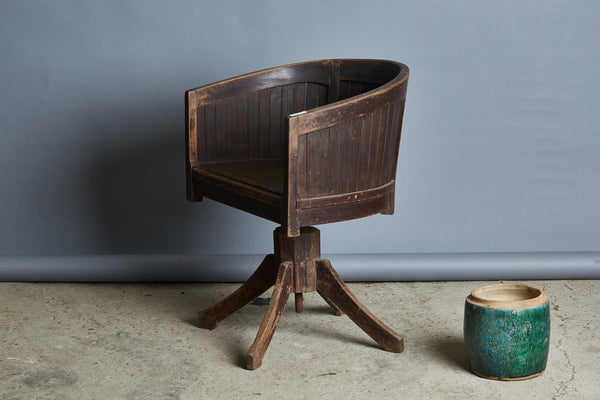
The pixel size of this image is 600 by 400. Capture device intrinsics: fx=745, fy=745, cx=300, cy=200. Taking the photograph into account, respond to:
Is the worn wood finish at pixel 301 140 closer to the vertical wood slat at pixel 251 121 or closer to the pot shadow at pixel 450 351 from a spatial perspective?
the vertical wood slat at pixel 251 121

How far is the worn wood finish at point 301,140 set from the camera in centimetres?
211

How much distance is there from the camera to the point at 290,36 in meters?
3.03

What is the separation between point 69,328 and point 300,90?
1170 mm

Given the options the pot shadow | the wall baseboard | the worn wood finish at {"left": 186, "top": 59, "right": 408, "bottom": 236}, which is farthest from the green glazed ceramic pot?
the wall baseboard

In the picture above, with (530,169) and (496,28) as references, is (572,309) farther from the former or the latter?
(496,28)

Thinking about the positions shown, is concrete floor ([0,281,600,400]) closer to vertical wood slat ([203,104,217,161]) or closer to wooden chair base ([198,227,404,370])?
wooden chair base ([198,227,404,370])

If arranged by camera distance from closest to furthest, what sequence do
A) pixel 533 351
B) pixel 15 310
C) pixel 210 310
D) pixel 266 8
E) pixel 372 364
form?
pixel 533 351 < pixel 372 364 < pixel 210 310 < pixel 15 310 < pixel 266 8

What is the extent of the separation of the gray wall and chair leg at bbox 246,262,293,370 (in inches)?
30.7

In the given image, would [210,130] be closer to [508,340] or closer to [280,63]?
[280,63]

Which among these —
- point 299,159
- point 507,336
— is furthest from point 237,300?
point 507,336

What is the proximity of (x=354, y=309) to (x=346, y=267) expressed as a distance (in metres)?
0.62

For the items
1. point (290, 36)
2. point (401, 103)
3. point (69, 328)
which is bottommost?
point (69, 328)

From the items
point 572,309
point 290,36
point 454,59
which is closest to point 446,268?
point 572,309

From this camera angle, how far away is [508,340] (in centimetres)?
209
